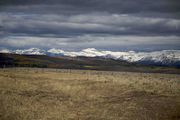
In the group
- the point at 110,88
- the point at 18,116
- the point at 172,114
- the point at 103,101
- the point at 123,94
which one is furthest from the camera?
the point at 110,88

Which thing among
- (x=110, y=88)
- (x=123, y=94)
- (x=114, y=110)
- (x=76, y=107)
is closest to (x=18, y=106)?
(x=76, y=107)

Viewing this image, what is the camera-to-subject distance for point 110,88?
49.3 meters

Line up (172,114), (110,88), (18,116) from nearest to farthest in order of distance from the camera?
(18,116) → (172,114) → (110,88)

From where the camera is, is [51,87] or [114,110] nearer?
[114,110]

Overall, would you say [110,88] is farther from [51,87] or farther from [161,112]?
[161,112]

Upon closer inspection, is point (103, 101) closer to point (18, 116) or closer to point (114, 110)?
point (114, 110)

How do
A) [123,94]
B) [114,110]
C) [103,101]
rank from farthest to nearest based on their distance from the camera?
[123,94] → [103,101] → [114,110]

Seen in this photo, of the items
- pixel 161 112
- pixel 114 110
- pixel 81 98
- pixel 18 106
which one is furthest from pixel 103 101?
pixel 18 106

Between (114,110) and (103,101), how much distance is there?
6.31m

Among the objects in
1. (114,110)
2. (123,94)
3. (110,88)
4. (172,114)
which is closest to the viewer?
(172,114)

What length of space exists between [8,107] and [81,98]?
40.8ft

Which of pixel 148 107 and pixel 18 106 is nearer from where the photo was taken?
pixel 18 106

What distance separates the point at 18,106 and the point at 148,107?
14955 millimetres

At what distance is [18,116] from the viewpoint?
2694 cm
